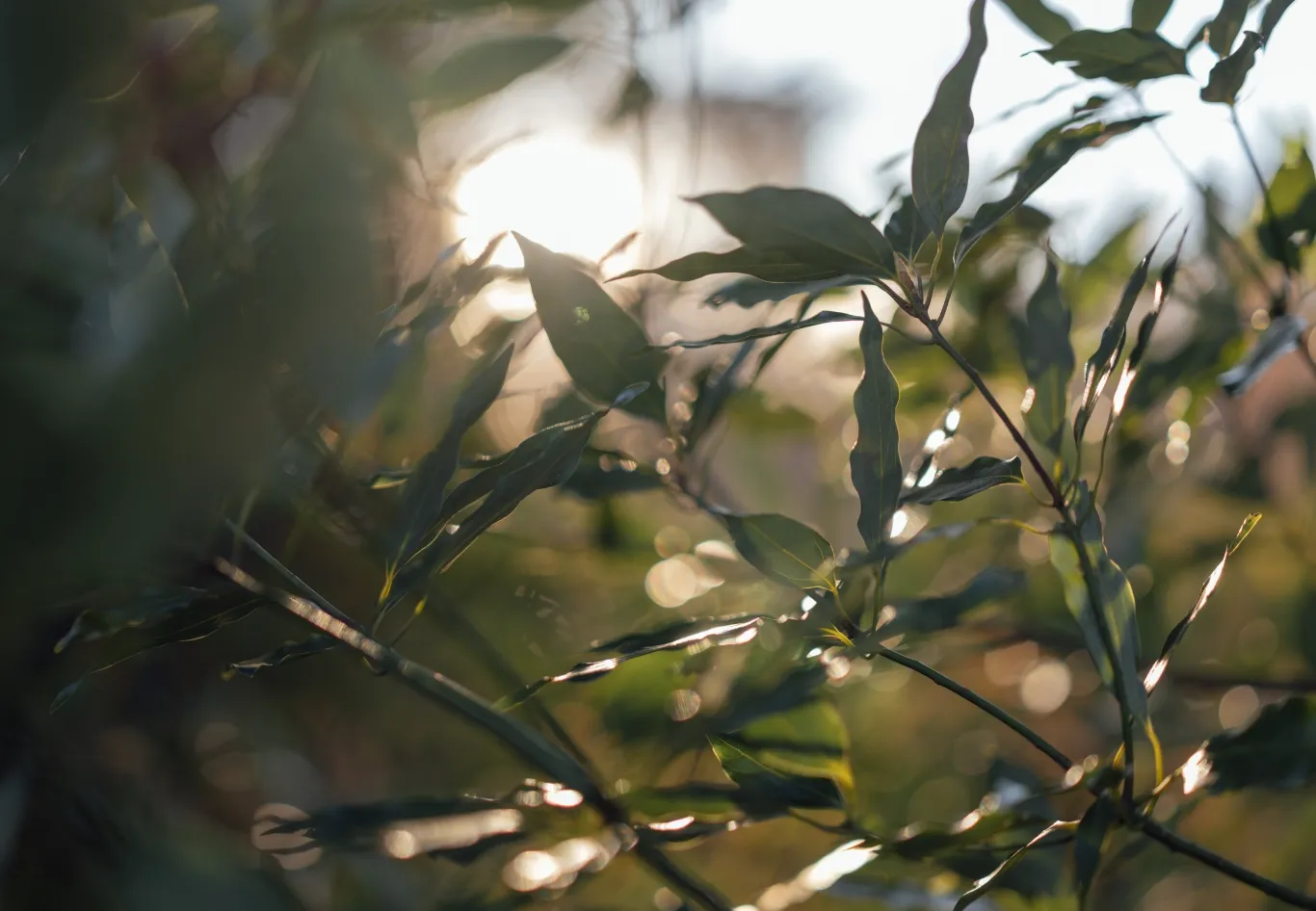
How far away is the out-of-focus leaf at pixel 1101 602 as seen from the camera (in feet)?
0.97

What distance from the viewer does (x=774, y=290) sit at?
330 millimetres

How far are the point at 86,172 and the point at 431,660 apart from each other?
0.41 metres

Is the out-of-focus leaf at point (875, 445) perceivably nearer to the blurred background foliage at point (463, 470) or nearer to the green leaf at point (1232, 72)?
the blurred background foliage at point (463, 470)

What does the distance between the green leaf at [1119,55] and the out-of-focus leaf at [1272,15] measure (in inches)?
1.1

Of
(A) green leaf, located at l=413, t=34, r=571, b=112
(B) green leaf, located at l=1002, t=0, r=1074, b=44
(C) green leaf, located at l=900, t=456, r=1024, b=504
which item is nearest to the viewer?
(C) green leaf, located at l=900, t=456, r=1024, b=504

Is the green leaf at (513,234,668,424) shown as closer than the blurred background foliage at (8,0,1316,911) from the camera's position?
No

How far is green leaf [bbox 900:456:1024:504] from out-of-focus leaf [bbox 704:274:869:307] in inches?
2.6

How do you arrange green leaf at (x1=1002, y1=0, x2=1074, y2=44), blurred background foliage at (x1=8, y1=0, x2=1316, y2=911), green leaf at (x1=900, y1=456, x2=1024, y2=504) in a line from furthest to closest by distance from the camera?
green leaf at (x1=1002, y1=0, x2=1074, y2=44)
green leaf at (x1=900, y1=456, x2=1024, y2=504)
blurred background foliage at (x1=8, y1=0, x2=1316, y2=911)

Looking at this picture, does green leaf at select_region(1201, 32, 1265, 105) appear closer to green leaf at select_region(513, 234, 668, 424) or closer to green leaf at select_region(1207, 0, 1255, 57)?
green leaf at select_region(1207, 0, 1255, 57)

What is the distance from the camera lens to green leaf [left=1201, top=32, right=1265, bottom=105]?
0.32m

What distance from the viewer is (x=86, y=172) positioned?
0.48m

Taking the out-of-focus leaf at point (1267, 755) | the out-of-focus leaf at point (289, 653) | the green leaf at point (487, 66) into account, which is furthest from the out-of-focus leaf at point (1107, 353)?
the green leaf at point (487, 66)

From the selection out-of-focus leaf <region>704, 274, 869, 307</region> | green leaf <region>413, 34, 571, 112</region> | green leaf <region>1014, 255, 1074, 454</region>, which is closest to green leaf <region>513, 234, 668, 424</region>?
out-of-focus leaf <region>704, 274, 869, 307</region>

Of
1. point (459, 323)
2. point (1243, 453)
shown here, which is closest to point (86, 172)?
point (459, 323)
